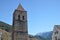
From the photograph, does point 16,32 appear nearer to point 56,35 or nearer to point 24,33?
point 24,33

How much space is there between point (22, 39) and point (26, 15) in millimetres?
5981

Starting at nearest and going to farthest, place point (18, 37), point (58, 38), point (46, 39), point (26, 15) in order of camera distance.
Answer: point (18, 37) → point (26, 15) → point (58, 38) → point (46, 39)

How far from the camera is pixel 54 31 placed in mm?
46375

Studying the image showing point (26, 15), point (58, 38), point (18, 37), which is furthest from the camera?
point (58, 38)

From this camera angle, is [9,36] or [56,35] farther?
[56,35]

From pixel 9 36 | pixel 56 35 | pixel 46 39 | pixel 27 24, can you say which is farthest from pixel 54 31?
pixel 46 39

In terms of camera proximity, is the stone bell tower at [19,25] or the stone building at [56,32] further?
the stone building at [56,32]

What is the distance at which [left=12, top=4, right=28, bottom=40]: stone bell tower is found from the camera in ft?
128

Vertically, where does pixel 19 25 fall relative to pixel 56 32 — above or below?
above

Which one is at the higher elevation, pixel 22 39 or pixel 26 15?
pixel 26 15

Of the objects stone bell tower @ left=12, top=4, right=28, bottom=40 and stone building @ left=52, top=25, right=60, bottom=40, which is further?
stone building @ left=52, top=25, right=60, bottom=40

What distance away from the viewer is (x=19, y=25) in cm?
3966

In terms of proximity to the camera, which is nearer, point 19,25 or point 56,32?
point 19,25

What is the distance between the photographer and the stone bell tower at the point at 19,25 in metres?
38.9
